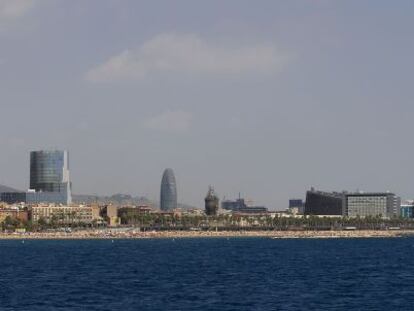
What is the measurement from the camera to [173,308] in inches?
2793

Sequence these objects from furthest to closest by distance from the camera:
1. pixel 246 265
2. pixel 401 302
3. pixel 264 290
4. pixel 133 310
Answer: pixel 246 265, pixel 264 290, pixel 401 302, pixel 133 310

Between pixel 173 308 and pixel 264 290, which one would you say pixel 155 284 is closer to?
pixel 264 290

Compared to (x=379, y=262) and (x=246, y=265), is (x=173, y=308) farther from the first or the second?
(x=379, y=262)

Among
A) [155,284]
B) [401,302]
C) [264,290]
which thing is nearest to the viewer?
[401,302]

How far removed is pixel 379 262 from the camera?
134625 mm

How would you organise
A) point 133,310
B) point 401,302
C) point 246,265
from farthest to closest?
point 246,265 → point 401,302 → point 133,310

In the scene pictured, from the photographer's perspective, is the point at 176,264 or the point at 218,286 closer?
the point at 218,286

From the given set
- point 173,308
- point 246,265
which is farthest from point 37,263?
point 173,308

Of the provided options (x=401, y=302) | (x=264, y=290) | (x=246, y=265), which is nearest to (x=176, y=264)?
(x=246, y=265)

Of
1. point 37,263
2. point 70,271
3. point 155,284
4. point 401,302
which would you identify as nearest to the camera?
point 401,302

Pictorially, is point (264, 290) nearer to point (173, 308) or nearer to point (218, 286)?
point (218, 286)

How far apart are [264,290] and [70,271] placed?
34240mm

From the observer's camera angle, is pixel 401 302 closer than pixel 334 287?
Yes

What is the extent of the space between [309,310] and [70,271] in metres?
47.2
